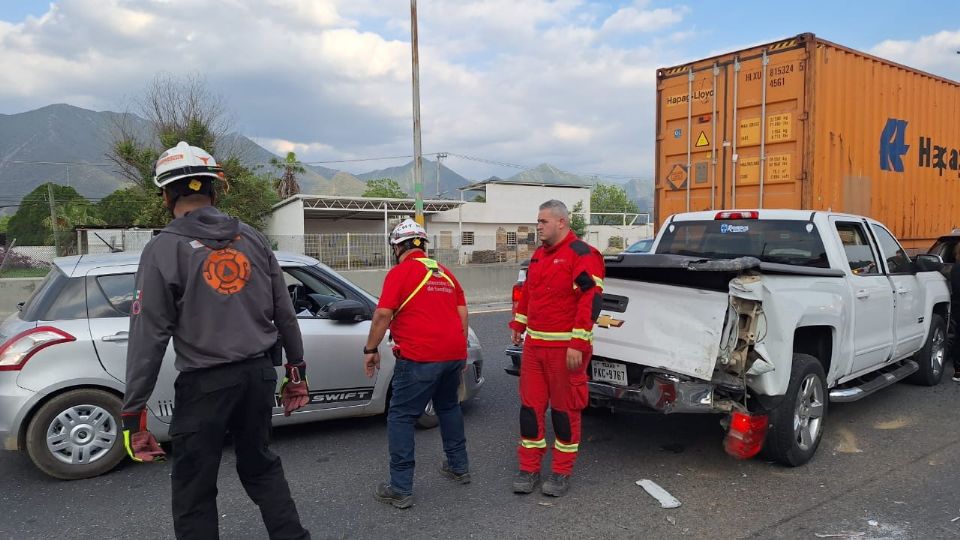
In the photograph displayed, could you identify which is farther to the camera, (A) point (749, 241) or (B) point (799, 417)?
(A) point (749, 241)

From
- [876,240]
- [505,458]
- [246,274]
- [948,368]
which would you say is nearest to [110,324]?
[246,274]

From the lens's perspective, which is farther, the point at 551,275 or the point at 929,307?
the point at 929,307

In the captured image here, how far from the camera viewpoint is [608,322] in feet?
14.5

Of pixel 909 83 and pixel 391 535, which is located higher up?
pixel 909 83

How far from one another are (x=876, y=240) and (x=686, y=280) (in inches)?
104

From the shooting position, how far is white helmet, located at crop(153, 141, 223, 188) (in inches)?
107

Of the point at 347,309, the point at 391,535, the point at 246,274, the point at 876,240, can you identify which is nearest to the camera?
the point at 246,274

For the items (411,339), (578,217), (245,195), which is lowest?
(411,339)

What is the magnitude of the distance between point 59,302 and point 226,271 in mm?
2401

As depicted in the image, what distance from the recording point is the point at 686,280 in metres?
4.13

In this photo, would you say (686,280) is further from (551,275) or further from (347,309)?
(347,309)

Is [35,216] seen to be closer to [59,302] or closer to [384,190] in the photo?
[384,190]

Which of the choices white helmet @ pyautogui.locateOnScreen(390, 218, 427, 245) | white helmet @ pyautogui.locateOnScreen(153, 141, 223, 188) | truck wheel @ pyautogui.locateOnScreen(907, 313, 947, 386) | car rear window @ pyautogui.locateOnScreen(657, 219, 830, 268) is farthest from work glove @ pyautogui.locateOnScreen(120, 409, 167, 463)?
truck wheel @ pyautogui.locateOnScreen(907, 313, 947, 386)

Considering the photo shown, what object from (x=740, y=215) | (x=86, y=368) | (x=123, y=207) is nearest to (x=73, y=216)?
(x=123, y=207)
